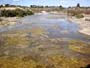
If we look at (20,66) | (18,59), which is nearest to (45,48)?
(18,59)

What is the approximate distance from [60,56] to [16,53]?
4.81 meters

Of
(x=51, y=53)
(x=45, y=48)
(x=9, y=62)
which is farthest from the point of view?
(x=45, y=48)

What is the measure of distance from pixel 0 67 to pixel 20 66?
1.71 metres

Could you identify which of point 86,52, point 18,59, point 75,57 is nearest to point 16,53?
point 18,59

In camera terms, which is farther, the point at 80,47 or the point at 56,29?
the point at 56,29

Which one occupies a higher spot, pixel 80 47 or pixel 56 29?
pixel 80 47

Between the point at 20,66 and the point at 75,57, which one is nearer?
the point at 20,66

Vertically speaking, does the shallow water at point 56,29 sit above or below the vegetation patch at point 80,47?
below

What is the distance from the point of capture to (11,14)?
82.8 m

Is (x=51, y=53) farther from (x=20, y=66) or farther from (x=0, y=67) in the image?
(x=0, y=67)

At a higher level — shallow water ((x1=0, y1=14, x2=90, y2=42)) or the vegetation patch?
the vegetation patch

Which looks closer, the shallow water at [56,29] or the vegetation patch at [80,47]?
the vegetation patch at [80,47]

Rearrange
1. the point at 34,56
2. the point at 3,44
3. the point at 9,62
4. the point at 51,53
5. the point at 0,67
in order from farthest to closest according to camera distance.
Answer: the point at 3,44
the point at 51,53
the point at 34,56
the point at 9,62
the point at 0,67

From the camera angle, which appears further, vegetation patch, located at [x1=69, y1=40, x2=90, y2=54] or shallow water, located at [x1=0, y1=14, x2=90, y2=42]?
shallow water, located at [x1=0, y1=14, x2=90, y2=42]
